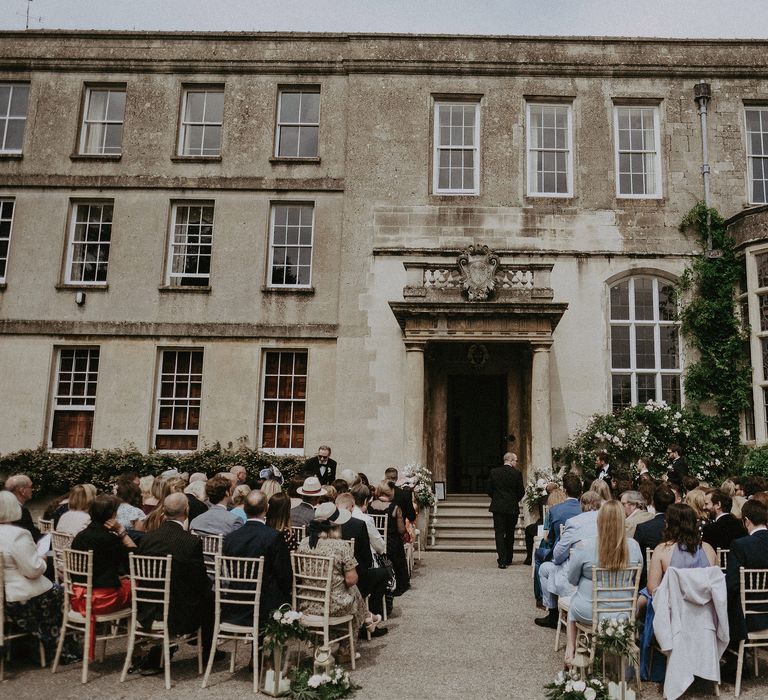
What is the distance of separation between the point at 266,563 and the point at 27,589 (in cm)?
232

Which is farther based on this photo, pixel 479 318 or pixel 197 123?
pixel 197 123

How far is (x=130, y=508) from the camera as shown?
8172mm

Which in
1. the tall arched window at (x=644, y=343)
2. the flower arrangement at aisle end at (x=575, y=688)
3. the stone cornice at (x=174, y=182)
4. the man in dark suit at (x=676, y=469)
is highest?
the stone cornice at (x=174, y=182)

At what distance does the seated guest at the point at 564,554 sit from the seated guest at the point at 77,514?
5.07 metres

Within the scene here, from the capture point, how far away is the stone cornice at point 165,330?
1683 centimetres

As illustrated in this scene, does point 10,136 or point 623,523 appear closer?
point 623,523

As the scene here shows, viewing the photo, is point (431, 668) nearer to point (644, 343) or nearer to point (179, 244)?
point (644, 343)

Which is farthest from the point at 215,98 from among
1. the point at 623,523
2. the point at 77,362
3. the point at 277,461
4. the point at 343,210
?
the point at 623,523

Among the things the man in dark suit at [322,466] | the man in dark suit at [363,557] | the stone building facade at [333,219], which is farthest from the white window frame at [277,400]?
the man in dark suit at [363,557]

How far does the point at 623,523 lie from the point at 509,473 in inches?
250

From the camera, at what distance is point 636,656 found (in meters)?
6.09

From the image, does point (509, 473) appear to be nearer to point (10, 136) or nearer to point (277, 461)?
point (277, 461)

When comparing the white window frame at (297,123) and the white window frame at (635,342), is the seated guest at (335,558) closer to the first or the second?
the white window frame at (635,342)

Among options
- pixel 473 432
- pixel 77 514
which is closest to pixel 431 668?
pixel 77 514
